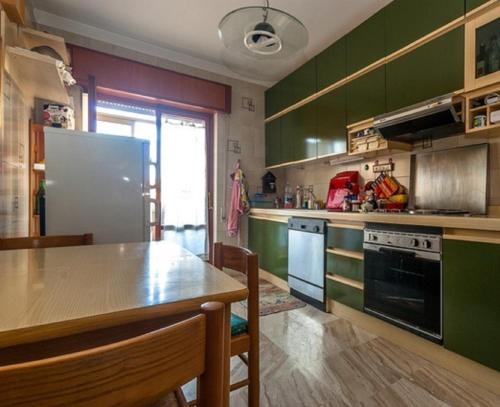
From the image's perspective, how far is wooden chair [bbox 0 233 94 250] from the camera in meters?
1.32

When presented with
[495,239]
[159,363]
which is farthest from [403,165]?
[159,363]

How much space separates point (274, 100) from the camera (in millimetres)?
3535

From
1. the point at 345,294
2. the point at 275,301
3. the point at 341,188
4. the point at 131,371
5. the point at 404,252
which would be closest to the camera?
the point at 131,371

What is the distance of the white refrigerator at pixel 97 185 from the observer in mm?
1798

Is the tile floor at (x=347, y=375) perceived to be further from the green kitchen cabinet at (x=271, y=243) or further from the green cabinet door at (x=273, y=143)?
the green cabinet door at (x=273, y=143)

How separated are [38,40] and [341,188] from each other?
9.27 feet

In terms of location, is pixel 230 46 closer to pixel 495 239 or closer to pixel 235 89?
pixel 495 239

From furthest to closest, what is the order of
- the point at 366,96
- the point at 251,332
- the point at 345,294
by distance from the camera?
the point at 366,96 < the point at 345,294 < the point at 251,332

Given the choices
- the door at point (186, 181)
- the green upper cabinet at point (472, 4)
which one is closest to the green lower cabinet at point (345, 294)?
the door at point (186, 181)

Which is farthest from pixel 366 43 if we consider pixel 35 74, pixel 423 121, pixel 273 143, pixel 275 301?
pixel 35 74

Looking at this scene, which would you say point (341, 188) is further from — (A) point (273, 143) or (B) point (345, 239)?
(A) point (273, 143)

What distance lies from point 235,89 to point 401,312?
10.0 ft

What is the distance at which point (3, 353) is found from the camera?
483mm

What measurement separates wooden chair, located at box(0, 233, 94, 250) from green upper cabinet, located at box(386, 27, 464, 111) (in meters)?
2.28
